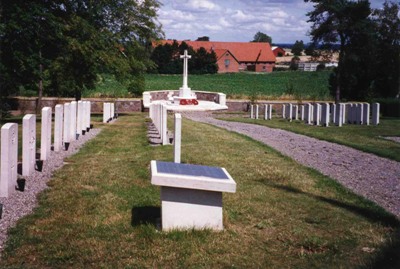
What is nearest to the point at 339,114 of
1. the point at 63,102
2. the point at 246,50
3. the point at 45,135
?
the point at 45,135

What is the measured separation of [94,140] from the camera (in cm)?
1334

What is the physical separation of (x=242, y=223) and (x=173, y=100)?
28.8 m

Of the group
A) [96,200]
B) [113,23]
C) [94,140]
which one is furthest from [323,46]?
[96,200]

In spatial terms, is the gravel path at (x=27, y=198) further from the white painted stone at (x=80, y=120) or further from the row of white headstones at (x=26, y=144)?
the white painted stone at (x=80, y=120)

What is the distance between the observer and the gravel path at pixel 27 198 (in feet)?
18.2

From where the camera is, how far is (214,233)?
5230 millimetres

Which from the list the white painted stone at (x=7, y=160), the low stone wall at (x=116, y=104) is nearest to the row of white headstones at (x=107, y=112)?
the low stone wall at (x=116, y=104)

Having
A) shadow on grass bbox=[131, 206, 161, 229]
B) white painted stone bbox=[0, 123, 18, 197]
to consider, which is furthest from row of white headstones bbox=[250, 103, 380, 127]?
white painted stone bbox=[0, 123, 18, 197]

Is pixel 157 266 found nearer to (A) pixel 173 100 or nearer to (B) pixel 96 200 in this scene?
(B) pixel 96 200

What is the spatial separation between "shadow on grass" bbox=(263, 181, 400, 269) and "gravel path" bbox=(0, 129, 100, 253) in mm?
3592

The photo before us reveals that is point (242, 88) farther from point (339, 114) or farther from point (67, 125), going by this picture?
point (67, 125)

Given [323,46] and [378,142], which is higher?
[323,46]

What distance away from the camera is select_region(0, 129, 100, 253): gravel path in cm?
555

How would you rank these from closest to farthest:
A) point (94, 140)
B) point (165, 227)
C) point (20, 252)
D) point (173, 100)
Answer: point (20, 252)
point (165, 227)
point (94, 140)
point (173, 100)
